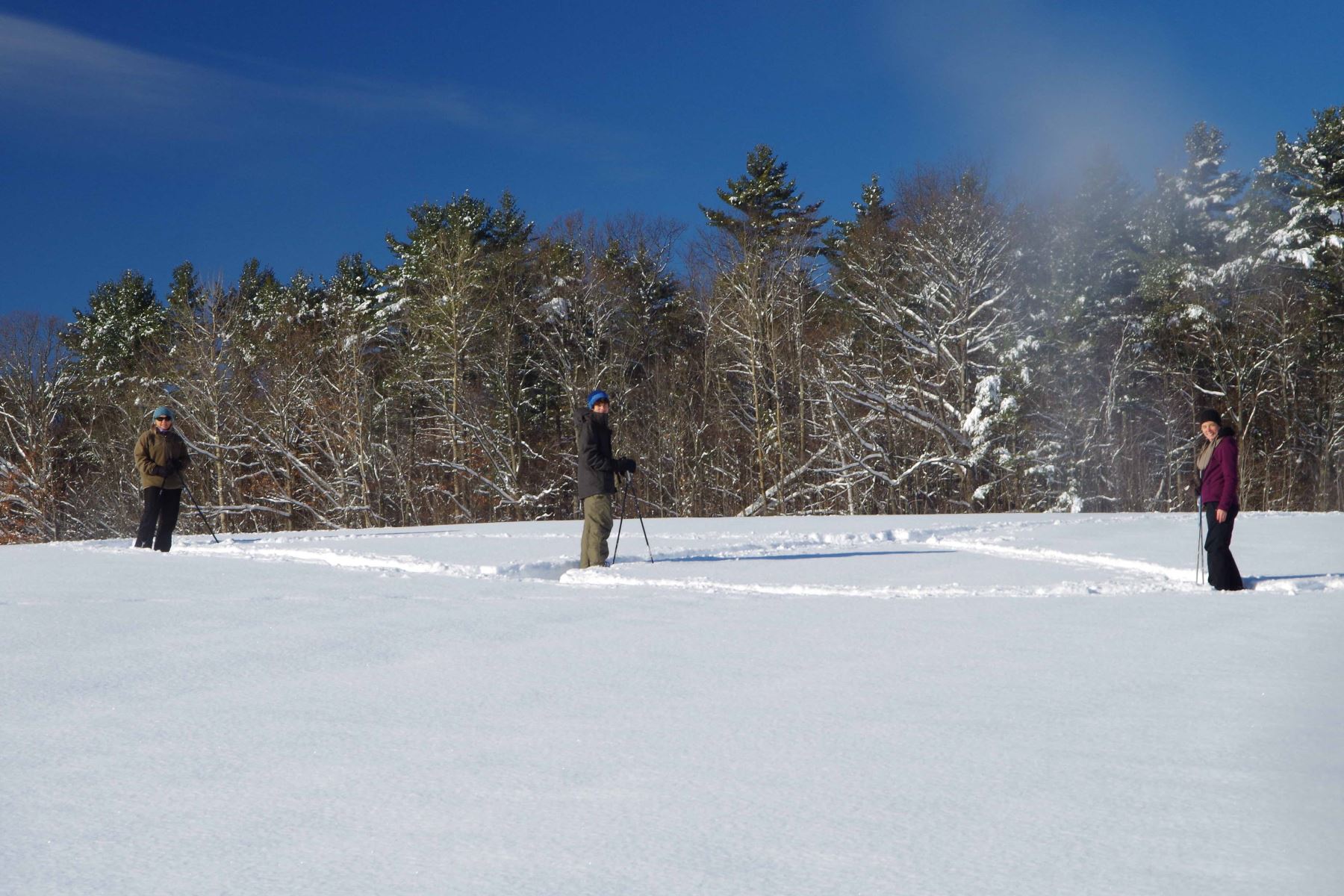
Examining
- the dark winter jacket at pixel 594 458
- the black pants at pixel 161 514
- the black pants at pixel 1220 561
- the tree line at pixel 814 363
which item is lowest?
the black pants at pixel 161 514

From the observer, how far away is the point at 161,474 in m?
13.3

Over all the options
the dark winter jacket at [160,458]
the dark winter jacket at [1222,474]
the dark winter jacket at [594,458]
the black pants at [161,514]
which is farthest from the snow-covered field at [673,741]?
the black pants at [161,514]

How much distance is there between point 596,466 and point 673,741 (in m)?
6.51

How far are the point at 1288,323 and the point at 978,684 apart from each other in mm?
32939

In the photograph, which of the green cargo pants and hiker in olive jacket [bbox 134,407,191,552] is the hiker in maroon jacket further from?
hiker in olive jacket [bbox 134,407,191,552]

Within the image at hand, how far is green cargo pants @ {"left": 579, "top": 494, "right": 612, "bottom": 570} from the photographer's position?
1077 centimetres

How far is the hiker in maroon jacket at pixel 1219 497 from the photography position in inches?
346

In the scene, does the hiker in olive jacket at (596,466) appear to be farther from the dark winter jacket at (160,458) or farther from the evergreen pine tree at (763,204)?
the evergreen pine tree at (763,204)

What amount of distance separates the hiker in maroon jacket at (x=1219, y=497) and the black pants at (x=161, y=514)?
11241 millimetres

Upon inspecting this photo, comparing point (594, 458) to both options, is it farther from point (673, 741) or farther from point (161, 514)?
point (673, 741)

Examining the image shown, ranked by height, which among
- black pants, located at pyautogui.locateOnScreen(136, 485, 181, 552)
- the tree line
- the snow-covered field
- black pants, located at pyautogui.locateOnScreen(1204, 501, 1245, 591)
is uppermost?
the tree line

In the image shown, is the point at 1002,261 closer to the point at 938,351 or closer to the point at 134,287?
the point at 938,351

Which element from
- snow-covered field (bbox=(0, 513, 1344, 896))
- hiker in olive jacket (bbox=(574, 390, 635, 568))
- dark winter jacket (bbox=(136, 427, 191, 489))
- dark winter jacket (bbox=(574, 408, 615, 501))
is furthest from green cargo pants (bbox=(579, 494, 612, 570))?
dark winter jacket (bbox=(136, 427, 191, 489))

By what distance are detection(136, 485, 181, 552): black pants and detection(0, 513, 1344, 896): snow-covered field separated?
473 cm
